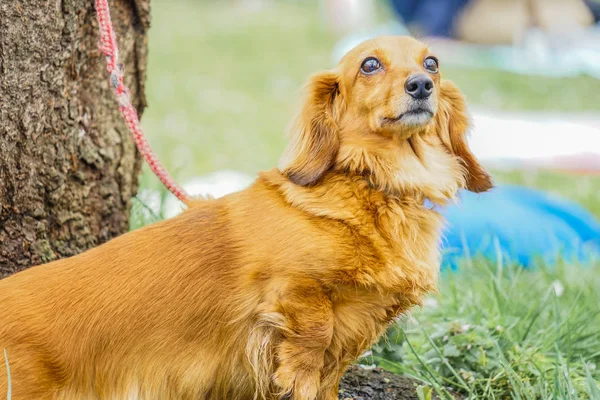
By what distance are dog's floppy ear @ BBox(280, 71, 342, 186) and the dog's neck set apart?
0.19ft

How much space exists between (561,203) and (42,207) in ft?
12.1

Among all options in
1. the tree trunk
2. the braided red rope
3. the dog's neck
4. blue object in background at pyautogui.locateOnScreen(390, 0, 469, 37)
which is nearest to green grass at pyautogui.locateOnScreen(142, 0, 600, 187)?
the tree trunk

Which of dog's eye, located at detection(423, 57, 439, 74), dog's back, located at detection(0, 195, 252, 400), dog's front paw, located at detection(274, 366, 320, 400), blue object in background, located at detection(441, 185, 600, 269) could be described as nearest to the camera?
dog's front paw, located at detection(274, 366, 320, 400)

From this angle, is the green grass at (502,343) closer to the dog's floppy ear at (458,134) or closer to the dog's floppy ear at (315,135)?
the dog's floppy ear at (458,134)

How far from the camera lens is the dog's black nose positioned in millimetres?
2217

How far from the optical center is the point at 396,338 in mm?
2613

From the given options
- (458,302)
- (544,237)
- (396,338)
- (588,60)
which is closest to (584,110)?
(588,60)

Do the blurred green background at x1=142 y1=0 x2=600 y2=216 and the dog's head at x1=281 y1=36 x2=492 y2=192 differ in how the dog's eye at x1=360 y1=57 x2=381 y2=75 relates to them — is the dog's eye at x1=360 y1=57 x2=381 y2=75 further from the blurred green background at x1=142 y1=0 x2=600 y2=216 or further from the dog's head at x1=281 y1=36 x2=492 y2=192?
the blurred green background at x1=142 y1=0 x2=600 y2=216

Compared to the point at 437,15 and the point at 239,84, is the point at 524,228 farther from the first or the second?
the point at 437,15

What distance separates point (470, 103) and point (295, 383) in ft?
25.3

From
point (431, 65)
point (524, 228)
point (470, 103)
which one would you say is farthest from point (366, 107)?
point (470, 103)

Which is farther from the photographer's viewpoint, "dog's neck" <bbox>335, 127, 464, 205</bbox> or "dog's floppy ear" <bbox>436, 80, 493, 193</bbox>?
"dog's floppy ear" <bbox>436, 80, 493, 193</bbox>

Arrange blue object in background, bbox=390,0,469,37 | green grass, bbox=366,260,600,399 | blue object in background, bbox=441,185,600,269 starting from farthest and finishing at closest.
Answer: blue object in background, bbox=390,0,469,37 < blue object in background, bbox=441,185,600,269 < green grass, bbox=366,260,600,399

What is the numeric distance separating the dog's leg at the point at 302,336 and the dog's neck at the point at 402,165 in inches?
16.5
